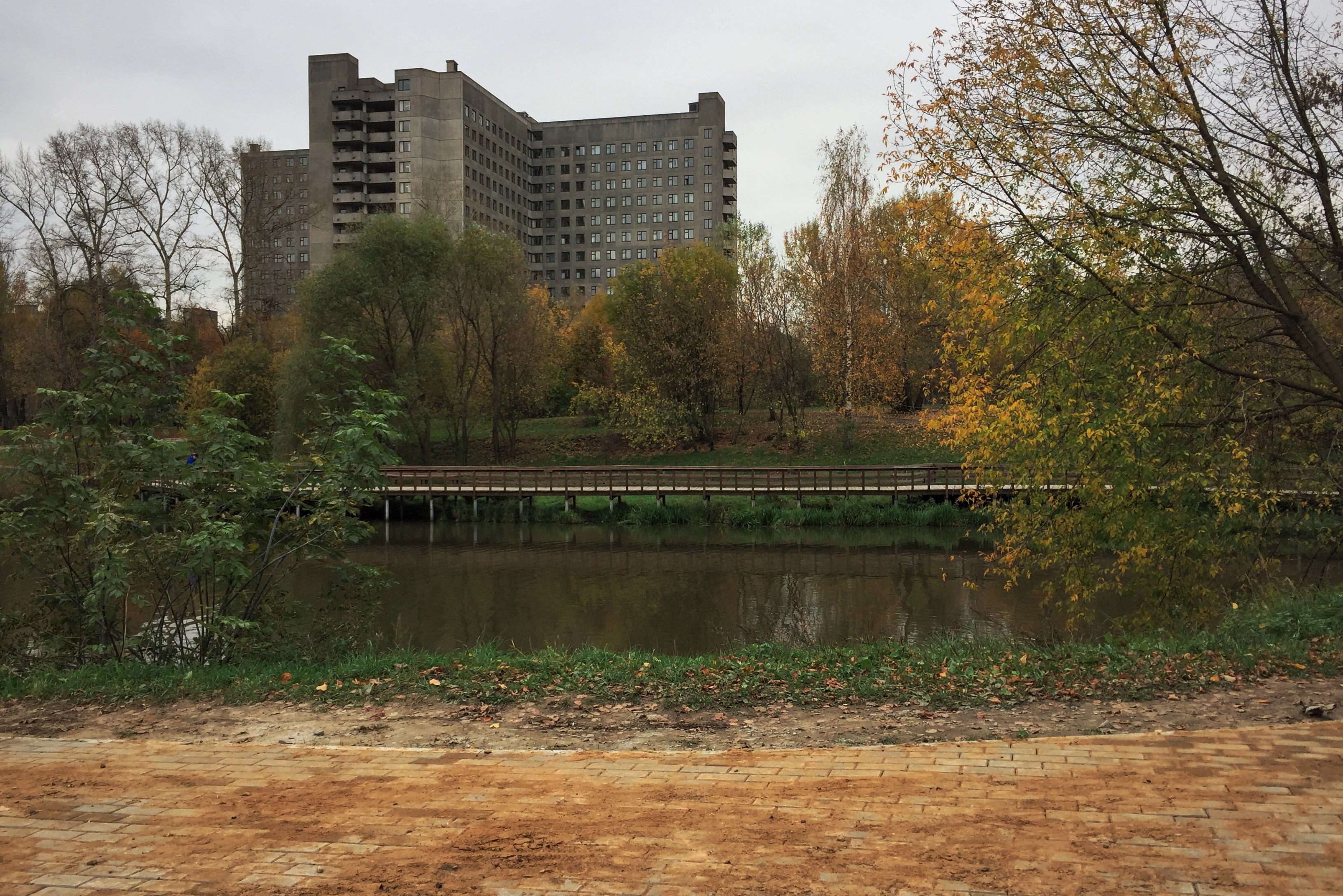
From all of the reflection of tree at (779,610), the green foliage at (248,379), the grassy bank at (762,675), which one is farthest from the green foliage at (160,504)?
the green foliage at (248,379)

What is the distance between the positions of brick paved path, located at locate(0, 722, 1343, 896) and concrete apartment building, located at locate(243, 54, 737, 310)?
5638 cm

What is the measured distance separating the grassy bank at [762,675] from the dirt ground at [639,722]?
0.64ft

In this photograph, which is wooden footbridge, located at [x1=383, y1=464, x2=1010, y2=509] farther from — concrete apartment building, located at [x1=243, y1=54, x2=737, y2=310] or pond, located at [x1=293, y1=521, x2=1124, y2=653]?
concrete apartment building, located at [x1=243, y1=54, x2=737, y2=310]

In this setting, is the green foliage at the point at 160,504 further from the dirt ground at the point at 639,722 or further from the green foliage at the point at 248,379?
the green foliage at the point at 248,379

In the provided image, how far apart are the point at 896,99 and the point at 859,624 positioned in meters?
9.47

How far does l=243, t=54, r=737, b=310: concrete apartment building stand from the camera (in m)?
82.3

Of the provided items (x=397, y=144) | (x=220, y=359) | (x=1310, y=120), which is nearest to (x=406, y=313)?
(x=220, y=359)

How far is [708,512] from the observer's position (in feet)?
109

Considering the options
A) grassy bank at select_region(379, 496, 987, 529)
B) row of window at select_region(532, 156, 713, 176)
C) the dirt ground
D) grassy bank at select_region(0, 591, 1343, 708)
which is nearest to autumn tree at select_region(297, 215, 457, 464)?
grassy bank at select_region(379, 496, 987, 529)

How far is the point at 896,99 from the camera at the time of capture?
11141mm

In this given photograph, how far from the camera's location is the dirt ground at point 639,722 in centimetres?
650

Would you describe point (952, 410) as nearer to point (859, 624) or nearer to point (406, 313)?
point (859, 624)

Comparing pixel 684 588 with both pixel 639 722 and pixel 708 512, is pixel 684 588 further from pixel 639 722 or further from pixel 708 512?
pixel 639 722

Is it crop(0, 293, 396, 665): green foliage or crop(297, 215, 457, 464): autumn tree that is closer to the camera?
crop(0, 293, 396, 665): green foliage
